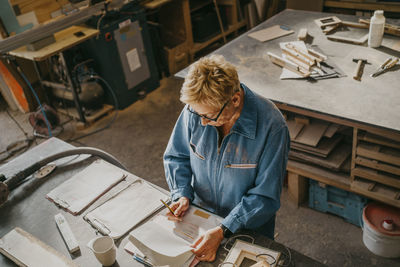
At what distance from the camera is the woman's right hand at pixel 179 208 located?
1.60 m

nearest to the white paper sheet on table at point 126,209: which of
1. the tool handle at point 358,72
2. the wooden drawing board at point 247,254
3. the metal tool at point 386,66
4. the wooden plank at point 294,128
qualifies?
the wooden drawing board at point 247,254

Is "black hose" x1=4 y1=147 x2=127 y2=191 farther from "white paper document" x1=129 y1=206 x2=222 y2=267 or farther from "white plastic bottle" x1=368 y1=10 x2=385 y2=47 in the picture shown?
"white plastic bottle" x1=368 y1=10 x2=385 y2=47

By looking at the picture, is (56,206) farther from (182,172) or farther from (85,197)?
(182,172)

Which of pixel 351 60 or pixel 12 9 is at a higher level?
pixel 12 9

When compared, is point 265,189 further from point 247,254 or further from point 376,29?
point 376,29

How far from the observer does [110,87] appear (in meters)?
3.98

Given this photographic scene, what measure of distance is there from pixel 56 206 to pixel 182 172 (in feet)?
2.05

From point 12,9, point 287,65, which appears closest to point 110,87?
point 12,9

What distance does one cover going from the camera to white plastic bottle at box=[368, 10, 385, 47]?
101 inches

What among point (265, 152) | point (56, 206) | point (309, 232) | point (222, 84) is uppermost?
point (222, 84)

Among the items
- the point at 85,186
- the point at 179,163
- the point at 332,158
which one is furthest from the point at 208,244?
the point at 332,158

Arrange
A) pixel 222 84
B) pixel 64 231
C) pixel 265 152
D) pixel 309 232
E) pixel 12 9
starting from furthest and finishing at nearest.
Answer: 1. pixel 12 9
2. pixel 309 232
3. pixel 64 231
4. pixel 265 152
5. pixel 222 84

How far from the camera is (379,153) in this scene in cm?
217

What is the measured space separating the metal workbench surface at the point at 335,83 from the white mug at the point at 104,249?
134 centimetres
